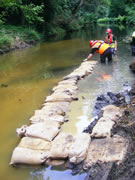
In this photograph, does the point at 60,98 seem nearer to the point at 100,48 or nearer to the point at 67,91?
the point at 67,91

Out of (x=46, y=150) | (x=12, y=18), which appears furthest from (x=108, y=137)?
(x=12, y=18)

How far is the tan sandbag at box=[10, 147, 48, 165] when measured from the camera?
124 inches

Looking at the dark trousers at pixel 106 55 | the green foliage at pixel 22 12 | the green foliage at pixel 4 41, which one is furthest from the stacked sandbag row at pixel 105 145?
the green foliage at pixel 22 12

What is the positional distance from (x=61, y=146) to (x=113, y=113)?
49.4 inches

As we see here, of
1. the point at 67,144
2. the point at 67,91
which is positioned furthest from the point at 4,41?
the point at 67,144

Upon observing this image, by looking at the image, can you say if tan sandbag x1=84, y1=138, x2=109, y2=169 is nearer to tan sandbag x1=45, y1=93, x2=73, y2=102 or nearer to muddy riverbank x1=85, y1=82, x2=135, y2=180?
muddy riverbank x1=85, y1=82, x2=135, y2=180

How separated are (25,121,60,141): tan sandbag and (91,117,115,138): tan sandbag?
25.2 inches

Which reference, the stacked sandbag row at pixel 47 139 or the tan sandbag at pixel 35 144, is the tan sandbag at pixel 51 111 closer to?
the stacked sandbag row at pixel 47 139

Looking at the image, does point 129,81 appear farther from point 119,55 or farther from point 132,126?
point 119,55

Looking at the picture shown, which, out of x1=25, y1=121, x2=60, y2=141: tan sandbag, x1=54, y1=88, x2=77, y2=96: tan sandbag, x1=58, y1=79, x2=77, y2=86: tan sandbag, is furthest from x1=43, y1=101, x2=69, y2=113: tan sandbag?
x1=58, y1=79, x2=77, y2=86: tan sandbag

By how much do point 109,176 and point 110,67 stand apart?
5.66 meters

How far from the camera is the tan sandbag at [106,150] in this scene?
2.95 m

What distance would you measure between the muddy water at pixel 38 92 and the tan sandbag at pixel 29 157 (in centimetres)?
9

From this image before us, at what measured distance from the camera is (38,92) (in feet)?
20.3
